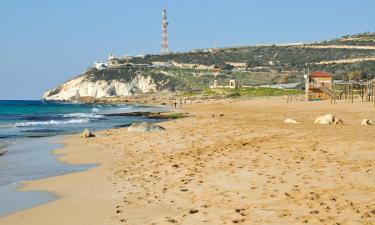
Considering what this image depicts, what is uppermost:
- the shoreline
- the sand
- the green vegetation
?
the green vegetation

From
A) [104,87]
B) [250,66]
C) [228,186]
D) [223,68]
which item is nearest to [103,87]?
[104,87]

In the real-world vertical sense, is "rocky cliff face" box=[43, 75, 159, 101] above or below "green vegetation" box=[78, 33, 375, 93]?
below

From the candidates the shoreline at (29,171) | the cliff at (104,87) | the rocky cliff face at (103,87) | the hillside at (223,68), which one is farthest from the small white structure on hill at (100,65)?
the shoreline at (29,171)

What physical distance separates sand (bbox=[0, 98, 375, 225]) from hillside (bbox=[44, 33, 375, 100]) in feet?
297

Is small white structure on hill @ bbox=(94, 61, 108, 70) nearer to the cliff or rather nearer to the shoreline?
the cliff

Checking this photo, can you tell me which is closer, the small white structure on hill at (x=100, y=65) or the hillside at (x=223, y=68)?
the hillside at (x=223, y=68)

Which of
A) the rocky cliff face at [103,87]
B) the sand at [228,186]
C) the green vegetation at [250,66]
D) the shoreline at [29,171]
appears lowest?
the shoreline at [29,171]

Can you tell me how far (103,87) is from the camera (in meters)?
143

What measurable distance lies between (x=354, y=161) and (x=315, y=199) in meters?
3.69

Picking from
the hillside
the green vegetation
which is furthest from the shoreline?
the hillside

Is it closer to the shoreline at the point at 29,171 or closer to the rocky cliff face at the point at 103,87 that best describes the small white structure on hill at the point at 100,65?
the rocky cliff face at the point at 103,87

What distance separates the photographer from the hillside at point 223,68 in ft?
388

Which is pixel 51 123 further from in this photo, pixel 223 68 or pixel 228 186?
pixel 223 68

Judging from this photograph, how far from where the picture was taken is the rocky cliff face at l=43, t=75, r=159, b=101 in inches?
5271
